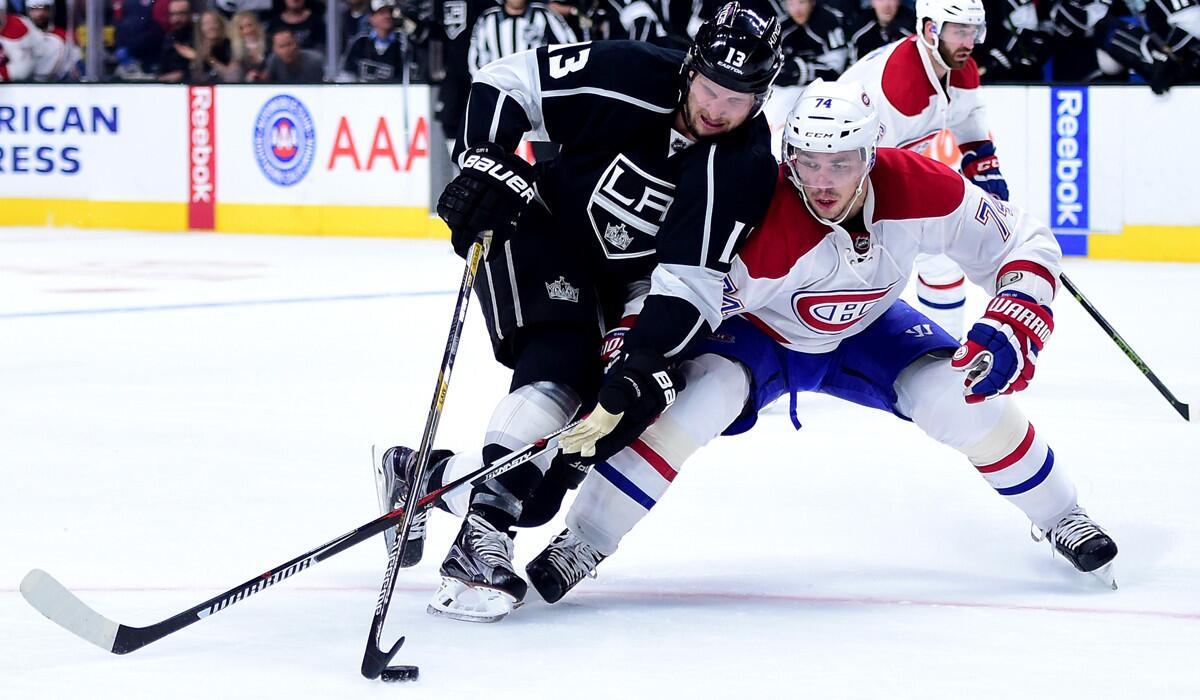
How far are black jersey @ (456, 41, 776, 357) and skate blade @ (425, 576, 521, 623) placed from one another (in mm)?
521

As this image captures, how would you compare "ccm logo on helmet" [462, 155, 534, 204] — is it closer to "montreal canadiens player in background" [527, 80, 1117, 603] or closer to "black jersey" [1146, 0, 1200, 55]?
"montreal canadiens player in background" [527, 80, 1117, 603]

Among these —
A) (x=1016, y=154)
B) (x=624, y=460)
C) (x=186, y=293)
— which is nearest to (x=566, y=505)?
(x=624, y=460)

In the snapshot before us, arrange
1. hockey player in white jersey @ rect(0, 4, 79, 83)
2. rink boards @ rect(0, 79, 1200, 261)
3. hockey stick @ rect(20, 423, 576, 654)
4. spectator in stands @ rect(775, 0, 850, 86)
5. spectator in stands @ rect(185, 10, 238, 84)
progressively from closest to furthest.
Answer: hockey stick @ rect(20, 423, 576, 654) → rink boards @ rect(0, 79, 1200, 261) → spectator in stands @ rect(775, 0, 850, 86) → spectator in stands @ rect(185, 10, 238, 84) → hockey player in white jersey @ rect(0, 4, 79, 83)

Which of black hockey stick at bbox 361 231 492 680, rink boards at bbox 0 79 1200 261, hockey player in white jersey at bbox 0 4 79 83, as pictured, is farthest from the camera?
hockey player in white jersey at bbox 0 4 79 83

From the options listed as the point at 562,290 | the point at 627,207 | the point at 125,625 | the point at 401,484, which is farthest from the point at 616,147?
the point at 125,625

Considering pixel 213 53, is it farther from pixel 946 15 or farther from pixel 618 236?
pixel 618 236

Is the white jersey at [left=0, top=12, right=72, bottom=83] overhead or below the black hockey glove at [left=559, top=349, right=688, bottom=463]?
below

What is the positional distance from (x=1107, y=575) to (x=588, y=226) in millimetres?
1044

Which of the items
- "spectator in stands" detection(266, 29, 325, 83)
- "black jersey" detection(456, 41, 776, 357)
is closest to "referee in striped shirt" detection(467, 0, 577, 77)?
"spectator in stands" detection(266, 29, 325, 83)

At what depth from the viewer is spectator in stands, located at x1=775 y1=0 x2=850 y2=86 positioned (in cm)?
887

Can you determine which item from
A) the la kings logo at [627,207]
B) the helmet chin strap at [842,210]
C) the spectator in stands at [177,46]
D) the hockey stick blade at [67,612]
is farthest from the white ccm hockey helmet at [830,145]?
the spectator in stands at [177,46]

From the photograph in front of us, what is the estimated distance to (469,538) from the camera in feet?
8.77

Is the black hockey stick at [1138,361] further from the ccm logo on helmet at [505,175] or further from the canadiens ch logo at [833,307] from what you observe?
the ccm logo on helmet at [505,175]

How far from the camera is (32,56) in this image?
35.7 ft
